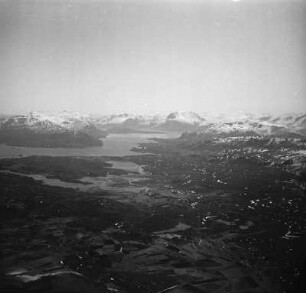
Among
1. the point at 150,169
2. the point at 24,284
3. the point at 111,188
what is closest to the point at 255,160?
the point at 150,169

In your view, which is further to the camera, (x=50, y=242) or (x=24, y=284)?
A: (x=50, y=242)

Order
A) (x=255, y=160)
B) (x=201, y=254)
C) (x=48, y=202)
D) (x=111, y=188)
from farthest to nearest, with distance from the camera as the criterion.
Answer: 1. (x=255, y=160)
2. (x=111, y=188)
3. (x=48, y=202)
4. (x=201, y=254)

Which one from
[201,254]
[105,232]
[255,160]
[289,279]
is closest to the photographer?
[289,279]

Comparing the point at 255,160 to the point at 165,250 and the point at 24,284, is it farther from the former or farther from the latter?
the point at 24,284

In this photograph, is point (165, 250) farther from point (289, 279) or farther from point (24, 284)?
point (24, 284)

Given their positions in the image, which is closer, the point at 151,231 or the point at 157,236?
the point at 157,236

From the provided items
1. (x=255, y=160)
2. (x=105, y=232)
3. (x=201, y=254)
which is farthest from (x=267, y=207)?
(x=255, y=160)
